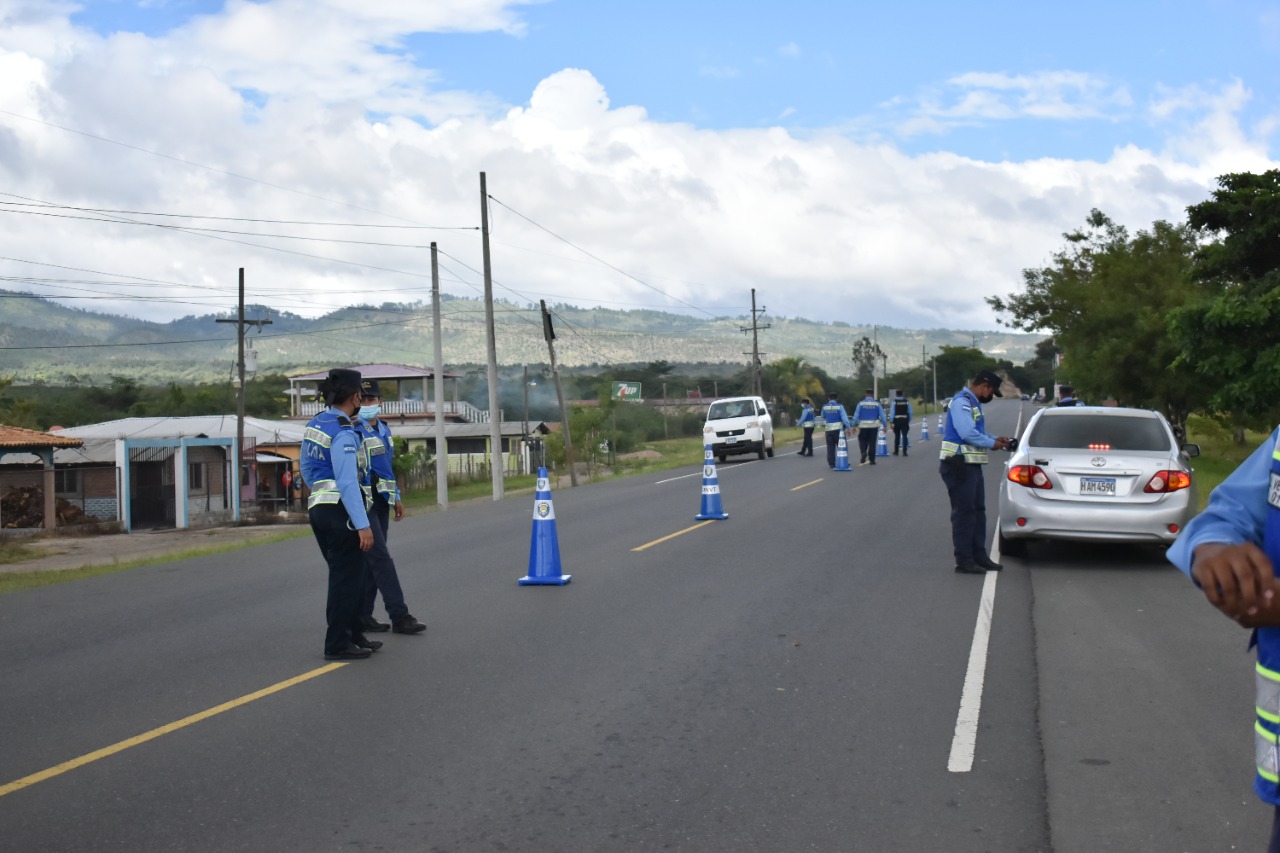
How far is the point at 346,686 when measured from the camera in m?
7.73

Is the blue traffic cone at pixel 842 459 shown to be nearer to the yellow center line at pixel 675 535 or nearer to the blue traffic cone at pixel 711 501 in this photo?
the blue traffic cone at pixel 711 501

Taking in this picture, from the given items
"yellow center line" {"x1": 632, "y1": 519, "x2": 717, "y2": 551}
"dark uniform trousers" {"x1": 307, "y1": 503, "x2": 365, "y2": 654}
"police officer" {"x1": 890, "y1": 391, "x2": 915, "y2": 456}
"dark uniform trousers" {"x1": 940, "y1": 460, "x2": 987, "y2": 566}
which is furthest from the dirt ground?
"dark uniform trousers" {"x1": 307, "y1": 503, "x2": 365, "y2": 654}

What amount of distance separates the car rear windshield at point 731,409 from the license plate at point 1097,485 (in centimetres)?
2575

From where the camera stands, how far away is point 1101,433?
42.2 feet

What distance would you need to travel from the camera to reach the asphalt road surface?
519 cm

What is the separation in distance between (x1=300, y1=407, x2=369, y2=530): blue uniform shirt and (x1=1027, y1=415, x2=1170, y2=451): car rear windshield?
7528 mm

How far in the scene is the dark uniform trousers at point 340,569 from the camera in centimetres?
817

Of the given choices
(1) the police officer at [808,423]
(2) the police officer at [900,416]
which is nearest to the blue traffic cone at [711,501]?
(2) the police officer at [900,416]

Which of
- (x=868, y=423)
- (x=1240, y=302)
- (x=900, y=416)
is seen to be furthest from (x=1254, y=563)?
(x=900, y=416)

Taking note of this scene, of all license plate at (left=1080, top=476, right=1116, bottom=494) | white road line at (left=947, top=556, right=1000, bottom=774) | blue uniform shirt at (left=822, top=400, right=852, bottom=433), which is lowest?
white road line at (left=947, top=556, right=1000, bottom=774)

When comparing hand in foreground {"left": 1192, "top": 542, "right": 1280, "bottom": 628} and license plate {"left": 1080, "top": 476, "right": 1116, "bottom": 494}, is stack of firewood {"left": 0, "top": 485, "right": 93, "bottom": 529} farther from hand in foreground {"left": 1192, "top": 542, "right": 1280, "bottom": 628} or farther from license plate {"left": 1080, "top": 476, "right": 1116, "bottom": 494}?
hand in foreground {"left": 1192, "top": 542, "right": 1280, "bottom": 628}

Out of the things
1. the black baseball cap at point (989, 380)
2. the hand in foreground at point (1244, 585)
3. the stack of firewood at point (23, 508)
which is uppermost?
the black baseball cap at point (989, 380)

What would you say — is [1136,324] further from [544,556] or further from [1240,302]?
[544,556]

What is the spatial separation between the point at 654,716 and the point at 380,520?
3.34 meters
